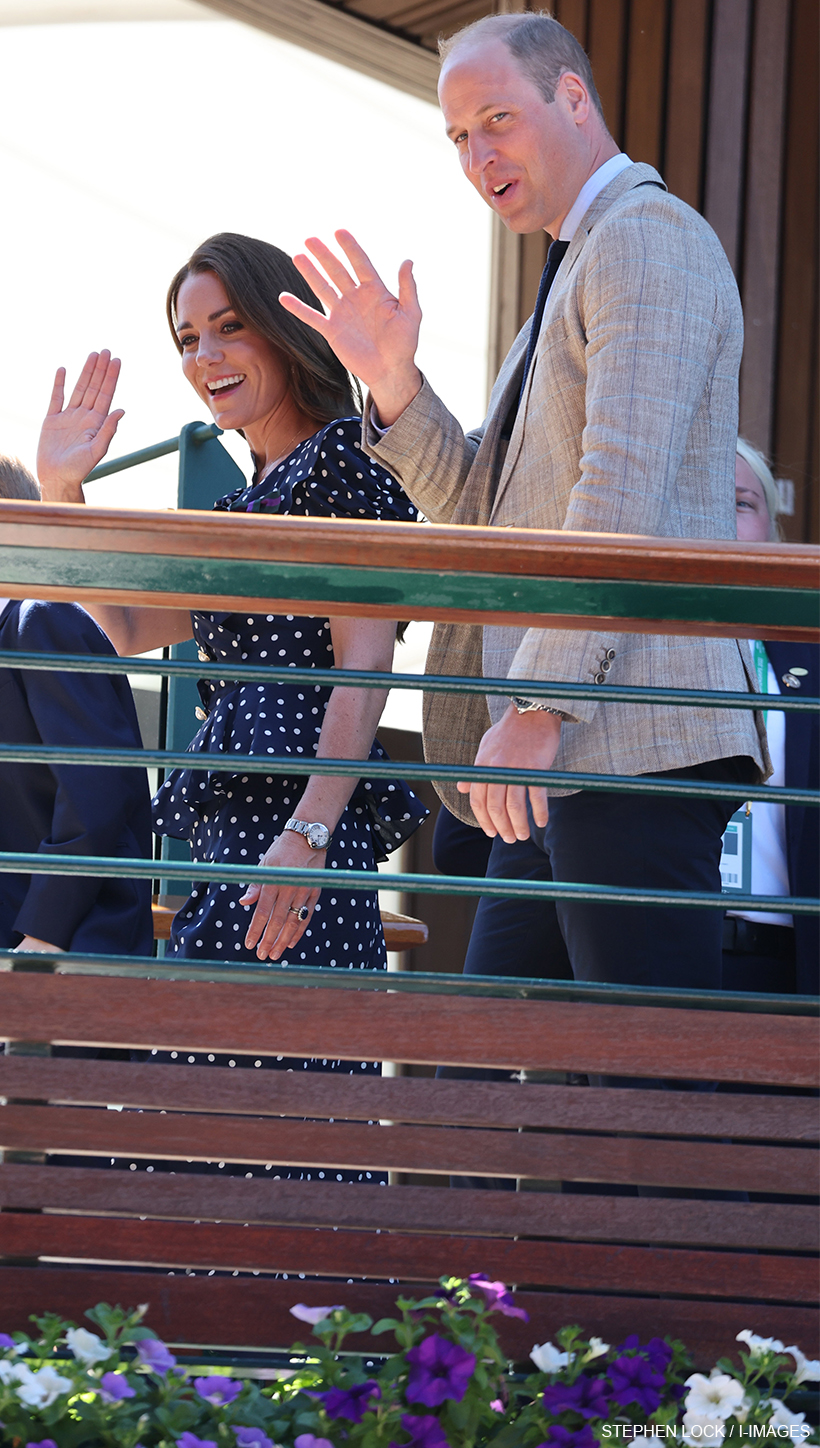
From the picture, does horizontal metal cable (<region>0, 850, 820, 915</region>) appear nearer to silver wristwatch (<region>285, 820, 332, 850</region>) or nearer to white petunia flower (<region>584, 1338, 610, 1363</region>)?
silver wristwatch (<region>285, 820, 332, 850</region>)

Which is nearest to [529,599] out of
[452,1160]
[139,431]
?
[452,1160]

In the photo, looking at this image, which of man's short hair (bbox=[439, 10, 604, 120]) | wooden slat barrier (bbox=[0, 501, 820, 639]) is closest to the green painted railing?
wooden slat barrier (bbox=[0, 501, 820, 639])


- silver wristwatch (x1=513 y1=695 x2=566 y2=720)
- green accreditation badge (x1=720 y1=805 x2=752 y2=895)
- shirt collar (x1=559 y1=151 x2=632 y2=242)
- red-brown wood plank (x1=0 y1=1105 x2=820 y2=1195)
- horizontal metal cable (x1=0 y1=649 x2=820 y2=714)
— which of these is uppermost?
shirt collar (x1=559 y1=151 x2=632 y2=242)

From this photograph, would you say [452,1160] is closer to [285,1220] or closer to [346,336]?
[285,1220]

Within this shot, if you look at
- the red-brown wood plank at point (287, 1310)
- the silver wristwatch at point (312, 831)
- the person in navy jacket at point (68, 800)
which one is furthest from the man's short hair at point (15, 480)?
the red-brown wood plank at point (287, 1310)

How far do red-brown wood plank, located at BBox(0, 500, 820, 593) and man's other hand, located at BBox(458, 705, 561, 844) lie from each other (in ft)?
0.71

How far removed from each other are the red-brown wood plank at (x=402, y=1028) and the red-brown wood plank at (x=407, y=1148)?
0.26 ft

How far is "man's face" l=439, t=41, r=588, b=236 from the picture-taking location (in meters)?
2.12

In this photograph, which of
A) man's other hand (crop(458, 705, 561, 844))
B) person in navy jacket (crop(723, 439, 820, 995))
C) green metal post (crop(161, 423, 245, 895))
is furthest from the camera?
green metal post (crop(161, 423, 245, 895))

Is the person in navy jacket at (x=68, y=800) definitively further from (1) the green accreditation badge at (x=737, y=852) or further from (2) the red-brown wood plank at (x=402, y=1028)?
(1) the green accreditation badge at (x=737, y=852)

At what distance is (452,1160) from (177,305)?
1419mm

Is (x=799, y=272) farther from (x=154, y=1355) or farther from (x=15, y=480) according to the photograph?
(x=154, y=1355)

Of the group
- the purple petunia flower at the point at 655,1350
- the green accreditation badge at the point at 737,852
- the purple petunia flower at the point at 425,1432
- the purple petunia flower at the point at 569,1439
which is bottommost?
the purple petunia flower at the point at 569,1439

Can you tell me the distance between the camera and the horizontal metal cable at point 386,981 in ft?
5.81
